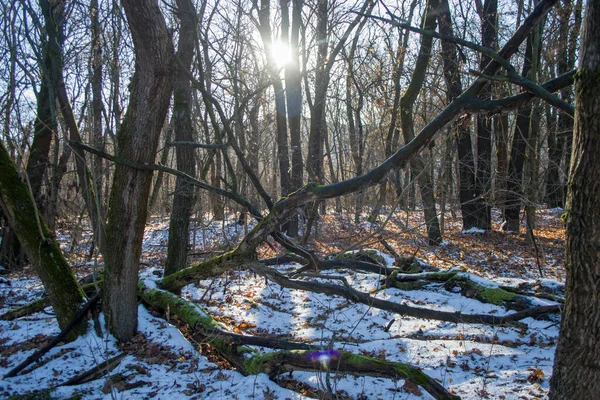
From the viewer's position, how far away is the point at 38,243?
4.62m

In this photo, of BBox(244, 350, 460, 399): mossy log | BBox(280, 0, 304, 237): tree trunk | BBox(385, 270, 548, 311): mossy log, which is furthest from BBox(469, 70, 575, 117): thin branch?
BBox(280, 0, 304, 237): tree trunk

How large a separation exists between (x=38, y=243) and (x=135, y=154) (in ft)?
5.25

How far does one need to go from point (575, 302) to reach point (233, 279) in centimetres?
674

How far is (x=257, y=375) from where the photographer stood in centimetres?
367

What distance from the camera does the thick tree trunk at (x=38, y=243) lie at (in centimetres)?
454

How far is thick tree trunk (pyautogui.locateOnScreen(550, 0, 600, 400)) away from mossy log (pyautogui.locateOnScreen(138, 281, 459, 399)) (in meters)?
0.93

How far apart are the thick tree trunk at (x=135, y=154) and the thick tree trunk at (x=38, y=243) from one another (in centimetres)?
45

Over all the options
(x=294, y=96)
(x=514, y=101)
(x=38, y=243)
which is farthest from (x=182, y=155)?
(x=294, y=96)

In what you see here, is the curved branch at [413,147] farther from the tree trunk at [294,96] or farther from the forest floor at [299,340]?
the tree trunk at [294,96]

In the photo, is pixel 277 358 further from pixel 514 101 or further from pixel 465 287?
pixel 465 287

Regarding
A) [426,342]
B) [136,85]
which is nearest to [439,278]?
[426,342]

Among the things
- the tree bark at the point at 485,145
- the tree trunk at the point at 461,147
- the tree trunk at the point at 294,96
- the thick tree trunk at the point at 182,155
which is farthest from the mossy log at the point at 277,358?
the tree bark at the point at 485,145

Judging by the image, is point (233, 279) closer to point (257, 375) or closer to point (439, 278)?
point (439, 278)

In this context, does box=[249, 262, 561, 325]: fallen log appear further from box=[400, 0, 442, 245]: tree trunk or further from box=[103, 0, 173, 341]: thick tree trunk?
box=[400, 0, 442, 245]: tree trunk
